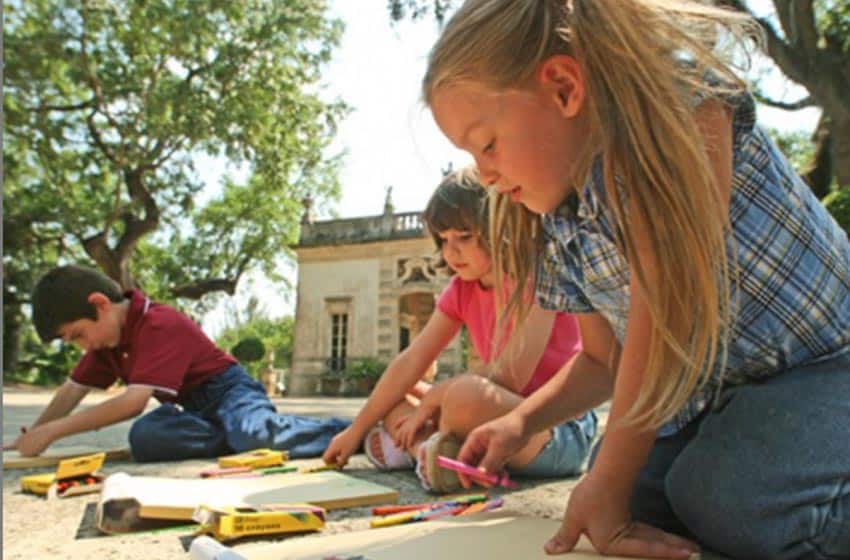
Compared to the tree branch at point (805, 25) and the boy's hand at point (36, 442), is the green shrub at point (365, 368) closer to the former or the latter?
the tree branch at point (805, 25)

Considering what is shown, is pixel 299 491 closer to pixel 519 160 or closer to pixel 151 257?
pixel 519 160

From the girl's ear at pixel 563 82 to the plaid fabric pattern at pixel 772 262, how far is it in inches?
3.0

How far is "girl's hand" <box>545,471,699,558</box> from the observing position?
75cm

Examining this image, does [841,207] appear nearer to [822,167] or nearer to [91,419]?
[822,167]

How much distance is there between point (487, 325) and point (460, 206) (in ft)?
0.93

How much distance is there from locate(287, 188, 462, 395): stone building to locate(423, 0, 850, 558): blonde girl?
11.8 meters

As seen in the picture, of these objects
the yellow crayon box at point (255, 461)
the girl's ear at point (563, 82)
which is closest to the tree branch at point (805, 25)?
the yellow crayon box at point (255, 461)

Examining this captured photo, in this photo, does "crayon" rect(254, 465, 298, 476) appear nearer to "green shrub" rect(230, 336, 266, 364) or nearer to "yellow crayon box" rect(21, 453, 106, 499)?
"yellow crayon box" rect(21, 453, 106, 499)

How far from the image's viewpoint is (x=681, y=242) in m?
0.72

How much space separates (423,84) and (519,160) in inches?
6.4

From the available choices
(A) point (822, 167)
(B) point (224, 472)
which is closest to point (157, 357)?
(B) point (224, 472)

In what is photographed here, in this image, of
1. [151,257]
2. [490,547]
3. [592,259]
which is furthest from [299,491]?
[151,257]

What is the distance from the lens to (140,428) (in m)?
2.02

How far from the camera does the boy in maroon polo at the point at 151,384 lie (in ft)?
6.45
